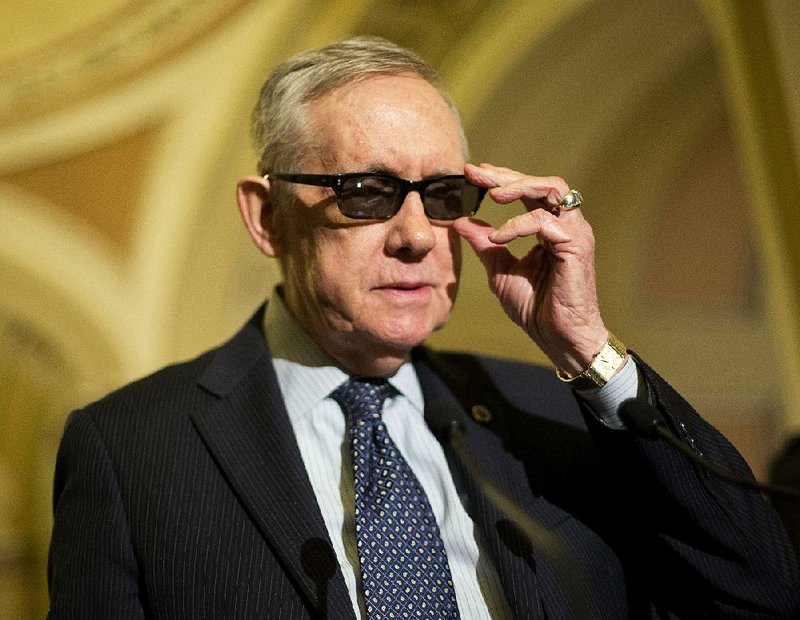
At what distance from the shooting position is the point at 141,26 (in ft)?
16.7

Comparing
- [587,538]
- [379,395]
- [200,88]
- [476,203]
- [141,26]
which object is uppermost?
[141,26]

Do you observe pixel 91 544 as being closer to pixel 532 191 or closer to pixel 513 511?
pixel 513 511

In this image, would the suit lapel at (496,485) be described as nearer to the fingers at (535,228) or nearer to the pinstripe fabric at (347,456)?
the pinstripe fabric at (347,456)

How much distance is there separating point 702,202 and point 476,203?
423 cm

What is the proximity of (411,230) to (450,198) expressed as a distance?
119mm

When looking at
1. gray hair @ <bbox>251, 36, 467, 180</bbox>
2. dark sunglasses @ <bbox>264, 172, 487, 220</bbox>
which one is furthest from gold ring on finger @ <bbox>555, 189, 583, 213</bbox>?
gray hair @ <bbox>251, 36, 467, 180</bbox>

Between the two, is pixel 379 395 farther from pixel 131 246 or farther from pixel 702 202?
pixel 702 202

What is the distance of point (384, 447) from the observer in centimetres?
183

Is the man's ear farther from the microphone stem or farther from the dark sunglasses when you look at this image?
the microphone stem

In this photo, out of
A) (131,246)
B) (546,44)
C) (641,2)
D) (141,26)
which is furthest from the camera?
(131,246)

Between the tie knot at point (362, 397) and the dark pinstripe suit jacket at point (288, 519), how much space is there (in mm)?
125

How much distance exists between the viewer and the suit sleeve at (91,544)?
1.63 meters

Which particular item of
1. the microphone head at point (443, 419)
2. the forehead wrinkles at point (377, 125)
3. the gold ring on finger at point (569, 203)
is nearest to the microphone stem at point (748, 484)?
the microphone head at point (443, 419)

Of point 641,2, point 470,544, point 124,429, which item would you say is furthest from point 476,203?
point 641,2
